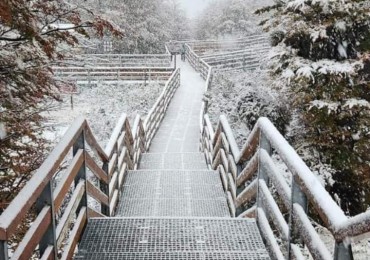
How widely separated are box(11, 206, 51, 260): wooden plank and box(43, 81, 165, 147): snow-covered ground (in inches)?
543

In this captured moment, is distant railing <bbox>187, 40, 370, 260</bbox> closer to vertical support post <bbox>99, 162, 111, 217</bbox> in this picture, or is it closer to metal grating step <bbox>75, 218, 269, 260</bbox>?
metal grating step <bbox>75, 218, 269, 260</bbox>

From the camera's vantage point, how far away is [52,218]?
10.4 feet

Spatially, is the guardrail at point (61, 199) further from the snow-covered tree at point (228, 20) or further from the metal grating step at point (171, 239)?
the snow-covered tree at point (228, 20)

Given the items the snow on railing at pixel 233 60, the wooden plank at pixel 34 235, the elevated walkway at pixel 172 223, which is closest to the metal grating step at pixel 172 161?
the elevated walkway at pixel 172 223

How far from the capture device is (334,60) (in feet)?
41.7

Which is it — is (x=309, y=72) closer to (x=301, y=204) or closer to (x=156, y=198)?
(x=156, y=198)

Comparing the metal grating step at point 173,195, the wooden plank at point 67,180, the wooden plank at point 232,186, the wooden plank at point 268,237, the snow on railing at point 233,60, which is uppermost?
the wooden plank at point 67,180

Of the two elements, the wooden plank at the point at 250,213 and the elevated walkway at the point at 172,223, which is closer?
the elevated walkway at the point at 172,223

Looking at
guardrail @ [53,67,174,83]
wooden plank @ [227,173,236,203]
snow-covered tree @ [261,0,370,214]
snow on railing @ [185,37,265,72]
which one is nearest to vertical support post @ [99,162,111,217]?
wooden plank @ [227,173,236,203]

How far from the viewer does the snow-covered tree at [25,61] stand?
5.80 meters

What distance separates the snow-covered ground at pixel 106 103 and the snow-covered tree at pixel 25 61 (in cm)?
1024

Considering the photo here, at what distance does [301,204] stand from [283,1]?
11809mm

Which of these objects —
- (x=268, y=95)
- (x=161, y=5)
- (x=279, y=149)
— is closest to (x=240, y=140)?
(x=268, y=95)

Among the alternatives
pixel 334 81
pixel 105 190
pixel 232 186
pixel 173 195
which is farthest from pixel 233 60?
pixel 105 190
